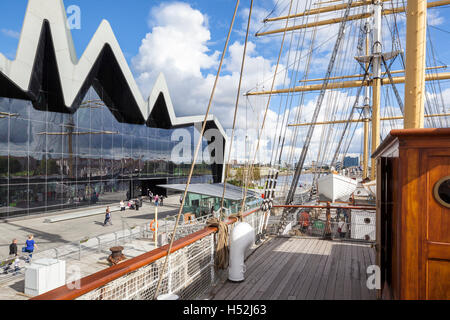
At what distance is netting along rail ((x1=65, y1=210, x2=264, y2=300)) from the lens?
2.35 meters

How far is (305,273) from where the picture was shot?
4.50 metres

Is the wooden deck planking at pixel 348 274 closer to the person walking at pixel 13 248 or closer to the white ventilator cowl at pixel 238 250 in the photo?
the white ventilator cowl at pixel 238 250

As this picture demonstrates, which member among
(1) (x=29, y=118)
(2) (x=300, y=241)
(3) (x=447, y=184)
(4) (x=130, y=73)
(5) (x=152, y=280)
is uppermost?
(4) (x=130, y=73)

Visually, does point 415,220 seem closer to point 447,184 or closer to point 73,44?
point 447,184

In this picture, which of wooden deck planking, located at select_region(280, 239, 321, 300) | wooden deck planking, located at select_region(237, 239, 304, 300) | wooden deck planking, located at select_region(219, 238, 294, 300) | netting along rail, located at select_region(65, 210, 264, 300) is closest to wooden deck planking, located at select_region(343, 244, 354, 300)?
wooden deck planking, located at select_region(280, 239, 321, 300)

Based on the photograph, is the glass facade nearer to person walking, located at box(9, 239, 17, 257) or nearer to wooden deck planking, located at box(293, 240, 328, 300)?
person walking, located at box(9, 239, 17, 257)

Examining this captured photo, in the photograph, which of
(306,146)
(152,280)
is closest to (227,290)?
(152,280)

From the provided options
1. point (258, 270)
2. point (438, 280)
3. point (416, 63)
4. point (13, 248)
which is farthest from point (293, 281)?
point (13, 248)

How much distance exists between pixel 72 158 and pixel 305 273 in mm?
19793

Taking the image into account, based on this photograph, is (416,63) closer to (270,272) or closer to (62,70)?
(270,272)

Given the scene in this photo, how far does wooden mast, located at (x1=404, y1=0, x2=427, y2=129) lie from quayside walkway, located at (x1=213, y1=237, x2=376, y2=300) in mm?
2424

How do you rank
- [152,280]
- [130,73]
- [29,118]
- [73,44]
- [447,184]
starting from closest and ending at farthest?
[447,184] → [152,280] → [29,118] → [73,44] → [130,73]

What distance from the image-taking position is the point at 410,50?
3.67 metres
